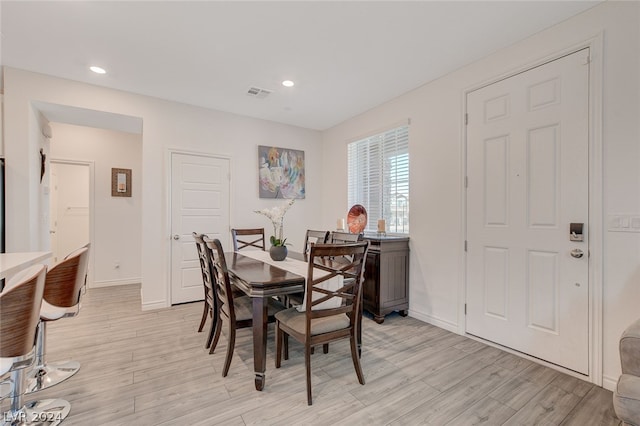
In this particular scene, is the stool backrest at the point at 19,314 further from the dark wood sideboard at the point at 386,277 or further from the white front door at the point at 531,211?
the white front door at the point at 531,211

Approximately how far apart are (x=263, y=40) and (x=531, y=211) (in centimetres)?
277

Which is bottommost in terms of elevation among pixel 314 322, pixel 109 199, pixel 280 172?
pixel 314 322

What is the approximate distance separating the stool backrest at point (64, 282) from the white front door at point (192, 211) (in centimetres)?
198

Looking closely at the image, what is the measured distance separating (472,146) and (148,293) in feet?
13.9

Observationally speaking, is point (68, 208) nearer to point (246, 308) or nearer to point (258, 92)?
point (258, 92)

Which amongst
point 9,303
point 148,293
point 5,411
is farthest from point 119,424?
point 148,293

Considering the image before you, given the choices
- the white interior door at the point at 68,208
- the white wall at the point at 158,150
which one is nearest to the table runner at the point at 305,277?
the white wall at the point at 158,150

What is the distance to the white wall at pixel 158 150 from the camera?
3.00 metres

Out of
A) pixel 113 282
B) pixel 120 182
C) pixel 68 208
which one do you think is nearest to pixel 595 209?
pixel 120 182

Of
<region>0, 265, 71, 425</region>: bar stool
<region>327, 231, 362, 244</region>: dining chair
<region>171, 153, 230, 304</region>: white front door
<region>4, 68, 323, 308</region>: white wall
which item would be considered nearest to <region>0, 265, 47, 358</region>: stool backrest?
<region>0, 265, 71, 425</region>: bar stool

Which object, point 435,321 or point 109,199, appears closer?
point 435,321

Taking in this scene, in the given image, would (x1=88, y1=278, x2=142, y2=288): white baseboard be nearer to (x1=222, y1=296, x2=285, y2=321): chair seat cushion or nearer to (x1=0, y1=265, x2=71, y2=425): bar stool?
(x1=222, y1=296, x2=285, y2=321): chair seat cushion

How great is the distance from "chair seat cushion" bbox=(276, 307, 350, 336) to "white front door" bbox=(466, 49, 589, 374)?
1.57 meters

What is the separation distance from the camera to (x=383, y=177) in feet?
13.0
